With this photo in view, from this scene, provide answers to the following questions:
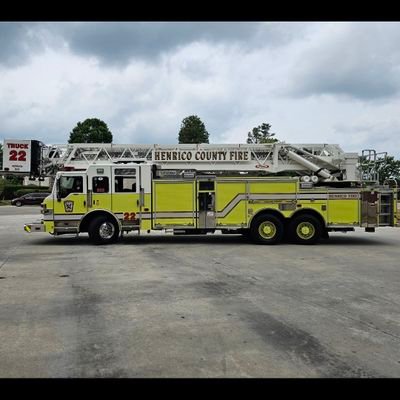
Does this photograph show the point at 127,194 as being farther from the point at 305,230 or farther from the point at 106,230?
the point at 305,230

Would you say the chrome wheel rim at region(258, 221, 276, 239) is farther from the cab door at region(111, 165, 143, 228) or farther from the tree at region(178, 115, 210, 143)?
the tree at region(178, 115, 210, 143)

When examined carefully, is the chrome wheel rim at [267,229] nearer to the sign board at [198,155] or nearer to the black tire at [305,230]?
the black tire at [305,230]

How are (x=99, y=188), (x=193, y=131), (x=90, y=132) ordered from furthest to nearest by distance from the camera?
(x=193, y=131) < (x=90, y=132) < (x=99, y=188)

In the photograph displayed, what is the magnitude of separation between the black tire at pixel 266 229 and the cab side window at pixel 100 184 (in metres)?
4.83

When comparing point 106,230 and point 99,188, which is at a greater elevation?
point 99,188

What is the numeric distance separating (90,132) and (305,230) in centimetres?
7082

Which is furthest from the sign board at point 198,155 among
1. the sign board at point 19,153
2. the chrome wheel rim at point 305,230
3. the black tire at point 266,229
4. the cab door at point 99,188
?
the sign board at point 19,153

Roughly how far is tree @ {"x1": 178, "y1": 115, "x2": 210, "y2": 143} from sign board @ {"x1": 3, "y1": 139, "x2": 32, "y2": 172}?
243ft

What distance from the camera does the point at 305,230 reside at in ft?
45.3

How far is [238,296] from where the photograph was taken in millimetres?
6855

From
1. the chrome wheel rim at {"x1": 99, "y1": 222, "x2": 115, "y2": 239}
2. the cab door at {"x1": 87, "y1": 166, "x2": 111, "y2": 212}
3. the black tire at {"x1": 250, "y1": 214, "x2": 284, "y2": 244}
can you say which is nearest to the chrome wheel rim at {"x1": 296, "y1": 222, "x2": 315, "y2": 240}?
the black tire at {"x1": 250, "y1": 214, "x2": 284, "y2": 244}

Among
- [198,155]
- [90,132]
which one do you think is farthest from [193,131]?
[198,155]

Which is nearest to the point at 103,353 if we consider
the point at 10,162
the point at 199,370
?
the point at 199,370
